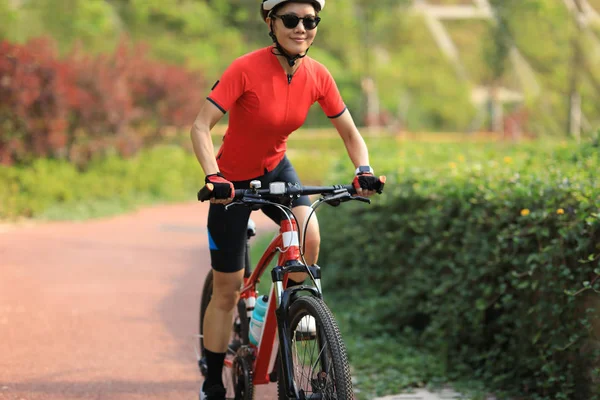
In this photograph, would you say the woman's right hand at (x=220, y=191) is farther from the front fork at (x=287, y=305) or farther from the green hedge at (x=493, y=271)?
the green hedge at (x=493, y=271)

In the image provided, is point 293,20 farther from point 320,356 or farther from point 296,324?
point 320,356

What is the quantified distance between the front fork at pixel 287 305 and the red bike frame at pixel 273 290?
4 centimetres

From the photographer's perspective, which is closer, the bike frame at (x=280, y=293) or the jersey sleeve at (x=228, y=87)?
the bike frame at (x=280, y=293)

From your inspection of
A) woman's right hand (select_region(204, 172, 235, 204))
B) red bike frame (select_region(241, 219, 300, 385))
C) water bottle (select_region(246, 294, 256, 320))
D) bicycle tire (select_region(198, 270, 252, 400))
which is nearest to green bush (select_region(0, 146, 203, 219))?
bicycle tire (select_region(198, 270, 252, 400))

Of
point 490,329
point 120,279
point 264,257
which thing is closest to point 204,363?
point 264,257

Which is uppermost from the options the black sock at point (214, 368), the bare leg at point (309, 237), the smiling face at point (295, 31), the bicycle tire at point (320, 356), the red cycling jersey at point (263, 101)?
the smiling face at point (295, 31)

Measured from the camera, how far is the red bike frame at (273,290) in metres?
3.95

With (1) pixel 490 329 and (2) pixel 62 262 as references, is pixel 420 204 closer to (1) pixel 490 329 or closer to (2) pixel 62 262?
(1) pixel 490 329

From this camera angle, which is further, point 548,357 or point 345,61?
point 345,61

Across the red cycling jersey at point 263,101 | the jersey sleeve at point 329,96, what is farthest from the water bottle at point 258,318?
the jersey sleeve at point 329,96

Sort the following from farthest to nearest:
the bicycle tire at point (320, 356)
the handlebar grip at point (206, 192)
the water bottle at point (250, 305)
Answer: the water bottle at point (250, 305)
the handlebar grip at point (206, 192)
the bicycle tire at point (320, 356)

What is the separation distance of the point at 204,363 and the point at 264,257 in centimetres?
104

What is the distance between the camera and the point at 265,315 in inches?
169

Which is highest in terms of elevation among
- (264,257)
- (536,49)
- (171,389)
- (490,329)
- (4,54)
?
(536,49)
